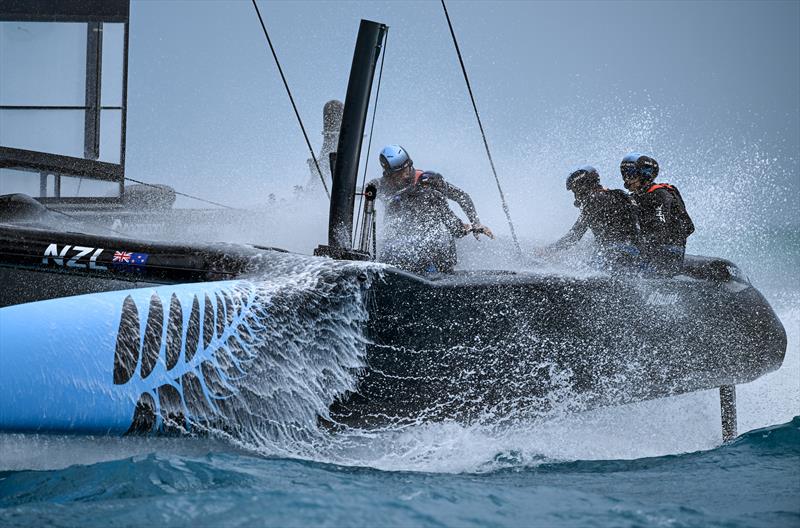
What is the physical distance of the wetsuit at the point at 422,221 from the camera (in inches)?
175

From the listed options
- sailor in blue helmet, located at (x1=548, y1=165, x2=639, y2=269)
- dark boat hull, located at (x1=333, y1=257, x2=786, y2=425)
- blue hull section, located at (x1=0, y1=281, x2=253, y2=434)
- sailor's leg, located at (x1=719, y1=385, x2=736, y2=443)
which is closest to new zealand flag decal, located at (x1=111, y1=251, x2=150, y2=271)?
blue hull section, located at (x1=0, y1=281, x2=253, y2=434)

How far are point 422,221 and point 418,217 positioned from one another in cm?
4

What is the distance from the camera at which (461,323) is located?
303 cm

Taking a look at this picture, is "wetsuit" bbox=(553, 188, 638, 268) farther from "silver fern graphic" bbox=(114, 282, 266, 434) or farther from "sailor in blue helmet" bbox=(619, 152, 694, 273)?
"silver fern graphic" bbox=(114, 282, 266, 434)

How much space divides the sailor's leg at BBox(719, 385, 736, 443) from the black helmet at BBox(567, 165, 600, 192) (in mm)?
1490

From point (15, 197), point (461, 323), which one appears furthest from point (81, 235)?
point (461, 323)

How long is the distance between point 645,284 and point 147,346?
2242mm

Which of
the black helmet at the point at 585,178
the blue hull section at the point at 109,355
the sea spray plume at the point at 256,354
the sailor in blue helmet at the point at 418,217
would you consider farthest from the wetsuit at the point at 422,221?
the blue hull section at the point at 109,355

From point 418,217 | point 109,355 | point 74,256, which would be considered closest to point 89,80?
point 418,217

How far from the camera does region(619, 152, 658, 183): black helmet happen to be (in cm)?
463

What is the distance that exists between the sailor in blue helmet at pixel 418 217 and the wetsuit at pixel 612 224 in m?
0.74

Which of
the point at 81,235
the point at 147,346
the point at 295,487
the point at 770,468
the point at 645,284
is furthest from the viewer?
the point at 645,284

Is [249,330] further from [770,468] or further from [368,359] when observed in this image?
[770,468]

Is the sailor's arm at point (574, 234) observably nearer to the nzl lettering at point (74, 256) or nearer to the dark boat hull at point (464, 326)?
the dark boat hull at point (464, 326)
